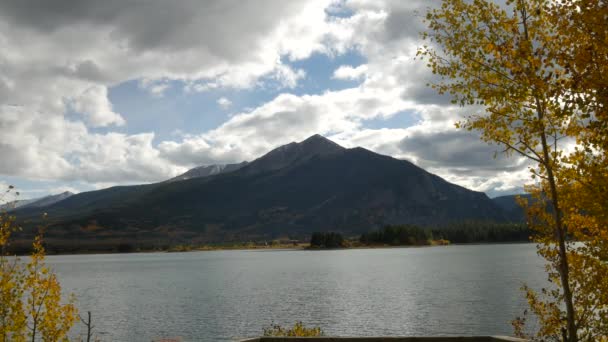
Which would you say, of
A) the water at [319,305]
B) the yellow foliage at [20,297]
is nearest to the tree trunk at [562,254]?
the yellow foliage at [20,297]

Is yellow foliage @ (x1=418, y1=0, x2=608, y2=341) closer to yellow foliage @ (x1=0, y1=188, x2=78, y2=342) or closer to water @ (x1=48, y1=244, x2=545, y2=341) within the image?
yellow foliage @ (x1=0, y1=188, x2=78, y2=342)

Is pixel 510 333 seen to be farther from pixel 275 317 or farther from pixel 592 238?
pixel 592 238

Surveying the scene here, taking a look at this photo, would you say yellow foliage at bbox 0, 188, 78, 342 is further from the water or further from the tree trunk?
the water

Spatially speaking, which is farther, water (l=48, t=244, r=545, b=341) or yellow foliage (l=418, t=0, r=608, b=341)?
water (l=48, t=244, r=545, b=341)

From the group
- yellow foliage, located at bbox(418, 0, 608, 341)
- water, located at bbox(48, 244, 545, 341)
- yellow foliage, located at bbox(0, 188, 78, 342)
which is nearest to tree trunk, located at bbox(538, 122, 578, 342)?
yellow foliage, located at bbox(418, 0, 608, 341)

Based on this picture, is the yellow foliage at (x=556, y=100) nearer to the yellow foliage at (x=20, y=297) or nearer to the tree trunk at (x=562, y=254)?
the tree trunk at (x=562, y=254)

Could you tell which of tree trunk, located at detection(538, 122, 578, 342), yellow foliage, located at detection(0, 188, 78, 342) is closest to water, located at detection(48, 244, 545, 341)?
yellow foliage, located at detection(0, 188, 78, 342)

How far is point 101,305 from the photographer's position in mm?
84188

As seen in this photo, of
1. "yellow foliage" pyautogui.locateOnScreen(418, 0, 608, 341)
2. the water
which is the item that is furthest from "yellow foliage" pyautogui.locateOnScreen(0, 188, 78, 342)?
the water

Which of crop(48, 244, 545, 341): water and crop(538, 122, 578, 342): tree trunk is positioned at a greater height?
crop(538, 122, 578, 342): tree trunk

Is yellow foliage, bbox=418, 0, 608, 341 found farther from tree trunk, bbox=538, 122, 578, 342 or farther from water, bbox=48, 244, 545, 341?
water, bbox=48, 244, 545, 341

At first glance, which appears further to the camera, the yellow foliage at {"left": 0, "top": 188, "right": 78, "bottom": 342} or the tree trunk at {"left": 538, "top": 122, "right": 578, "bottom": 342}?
the yellow foliage at {"left": 0, "top": 188, "right": 78, "bottom": 342}

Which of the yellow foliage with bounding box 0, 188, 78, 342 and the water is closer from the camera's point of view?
the yellow foliage with bounding box 0, 188, 78, 342

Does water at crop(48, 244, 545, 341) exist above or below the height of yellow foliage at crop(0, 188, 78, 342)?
below
